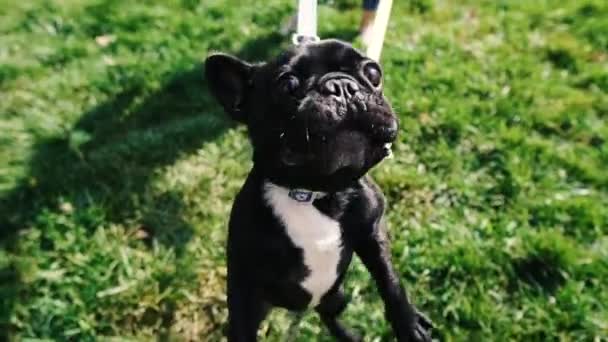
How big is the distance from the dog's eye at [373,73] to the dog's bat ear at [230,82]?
1.27 feet

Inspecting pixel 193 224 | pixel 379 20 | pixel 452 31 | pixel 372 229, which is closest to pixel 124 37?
pixel 193 224

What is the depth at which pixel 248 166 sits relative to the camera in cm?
373

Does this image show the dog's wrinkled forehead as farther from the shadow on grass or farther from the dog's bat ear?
the shadow on grass

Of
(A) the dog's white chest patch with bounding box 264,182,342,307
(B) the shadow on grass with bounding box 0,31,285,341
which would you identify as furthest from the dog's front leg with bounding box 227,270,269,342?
(B) the shadow on grass with bounding box 0,31,285,341

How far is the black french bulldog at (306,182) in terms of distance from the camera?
1856 millimetres

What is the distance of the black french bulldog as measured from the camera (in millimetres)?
1856

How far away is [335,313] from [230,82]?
1.08m

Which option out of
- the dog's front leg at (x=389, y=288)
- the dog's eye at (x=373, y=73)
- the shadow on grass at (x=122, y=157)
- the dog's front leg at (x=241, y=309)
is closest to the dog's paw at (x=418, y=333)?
the dog's front leg at (x=389, y=288)

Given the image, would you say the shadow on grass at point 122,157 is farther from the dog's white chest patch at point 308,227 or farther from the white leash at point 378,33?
the white leash at point 378,33

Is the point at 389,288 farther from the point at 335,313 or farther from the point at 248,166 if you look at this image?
the point at 248,166

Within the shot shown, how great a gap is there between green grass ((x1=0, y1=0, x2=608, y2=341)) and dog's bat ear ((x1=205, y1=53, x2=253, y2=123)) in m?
1.20

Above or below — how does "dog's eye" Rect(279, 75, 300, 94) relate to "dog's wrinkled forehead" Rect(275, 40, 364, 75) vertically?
below

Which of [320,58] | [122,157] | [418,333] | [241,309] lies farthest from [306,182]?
[122,157]

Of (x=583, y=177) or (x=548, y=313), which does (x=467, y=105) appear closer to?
(x=583, y=177)
